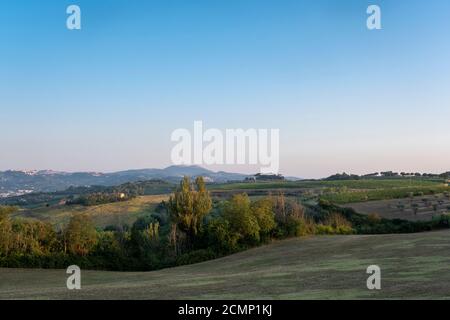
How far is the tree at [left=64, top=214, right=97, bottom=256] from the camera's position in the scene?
49531 mm

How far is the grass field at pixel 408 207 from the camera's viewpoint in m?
71.2

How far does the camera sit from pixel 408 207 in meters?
78.7

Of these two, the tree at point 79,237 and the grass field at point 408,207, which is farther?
the grass field at point 408,207

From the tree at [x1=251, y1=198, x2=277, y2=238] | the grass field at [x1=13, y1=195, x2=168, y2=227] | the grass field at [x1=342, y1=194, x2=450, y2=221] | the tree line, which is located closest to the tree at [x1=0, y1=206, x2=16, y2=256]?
the tree line

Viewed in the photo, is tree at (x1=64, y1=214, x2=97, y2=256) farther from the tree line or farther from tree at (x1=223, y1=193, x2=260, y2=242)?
tree at (x1=223, y1=193, x2=260, y2=242)

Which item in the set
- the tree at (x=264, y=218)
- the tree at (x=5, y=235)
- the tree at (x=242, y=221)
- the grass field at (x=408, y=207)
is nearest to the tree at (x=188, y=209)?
the tree at (x=242, y=221)

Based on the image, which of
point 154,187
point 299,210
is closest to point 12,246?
point 299,210

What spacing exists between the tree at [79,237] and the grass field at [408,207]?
43609mm

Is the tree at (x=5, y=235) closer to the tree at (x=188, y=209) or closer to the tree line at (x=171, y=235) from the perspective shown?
the tree line at (x=171, y=235)

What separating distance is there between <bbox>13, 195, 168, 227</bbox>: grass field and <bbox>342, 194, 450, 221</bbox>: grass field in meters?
37.8

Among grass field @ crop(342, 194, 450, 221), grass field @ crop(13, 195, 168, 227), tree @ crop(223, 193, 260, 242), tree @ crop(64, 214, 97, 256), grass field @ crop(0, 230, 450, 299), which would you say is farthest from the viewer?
grass field @ crop(13, 195, 168, 227)
